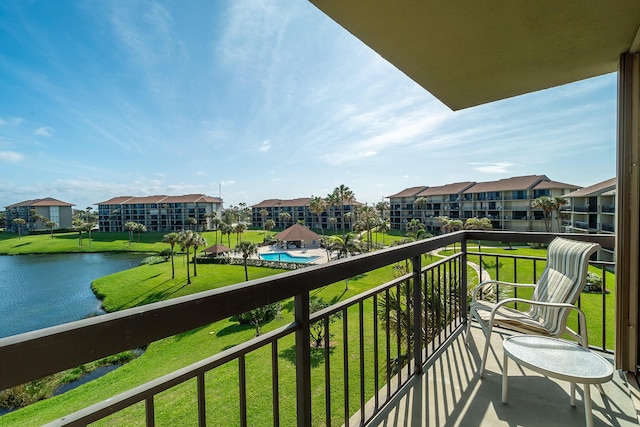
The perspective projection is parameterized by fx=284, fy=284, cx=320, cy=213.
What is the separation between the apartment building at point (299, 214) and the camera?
Result: 50281mm

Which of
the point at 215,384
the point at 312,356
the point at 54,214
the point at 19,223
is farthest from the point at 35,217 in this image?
the point at 312,356

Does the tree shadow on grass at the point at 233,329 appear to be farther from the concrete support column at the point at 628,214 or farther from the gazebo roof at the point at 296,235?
the concrete support column at the point at 628,214

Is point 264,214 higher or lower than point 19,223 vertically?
higher

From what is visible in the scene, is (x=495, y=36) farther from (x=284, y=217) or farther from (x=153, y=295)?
(x=284, y=217)

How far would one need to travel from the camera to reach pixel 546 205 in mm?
29922

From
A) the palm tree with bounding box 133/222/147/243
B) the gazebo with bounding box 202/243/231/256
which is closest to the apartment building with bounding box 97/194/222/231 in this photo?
the palm tree with bounding box 133/222/147/243

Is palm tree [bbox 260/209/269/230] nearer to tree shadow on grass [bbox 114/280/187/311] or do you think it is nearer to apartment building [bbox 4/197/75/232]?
tree shadow on grass [bbox 114/280/187/311]

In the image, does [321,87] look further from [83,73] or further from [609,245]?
[83,73]

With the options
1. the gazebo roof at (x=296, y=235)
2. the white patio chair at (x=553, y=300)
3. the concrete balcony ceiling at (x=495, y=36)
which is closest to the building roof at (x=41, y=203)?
the gazebo roof at (x=296, y=235)

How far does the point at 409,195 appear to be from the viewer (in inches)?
1742

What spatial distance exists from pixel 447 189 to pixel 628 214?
41.5m

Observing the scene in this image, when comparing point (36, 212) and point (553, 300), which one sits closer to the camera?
point (553, 300)

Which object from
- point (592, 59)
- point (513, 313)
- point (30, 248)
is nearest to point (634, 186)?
point (592, 59)

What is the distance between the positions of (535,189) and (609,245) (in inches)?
1487
